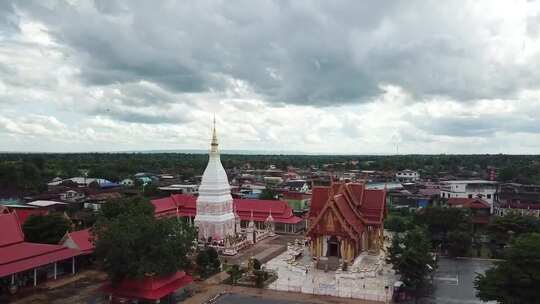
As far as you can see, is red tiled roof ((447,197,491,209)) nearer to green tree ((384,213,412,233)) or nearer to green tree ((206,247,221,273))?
green tree ((384,213,412,233))

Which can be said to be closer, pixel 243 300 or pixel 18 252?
pixel 243 300

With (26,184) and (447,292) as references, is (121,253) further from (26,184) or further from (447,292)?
(26,184)

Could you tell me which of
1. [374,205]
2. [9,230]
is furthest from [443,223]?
[9,230]

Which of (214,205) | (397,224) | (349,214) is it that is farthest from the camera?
(397,224)

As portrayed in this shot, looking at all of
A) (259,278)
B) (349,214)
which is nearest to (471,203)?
(349,214)

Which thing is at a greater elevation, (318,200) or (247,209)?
(318,200)

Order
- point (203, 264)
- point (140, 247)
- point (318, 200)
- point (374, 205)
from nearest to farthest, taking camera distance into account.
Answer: point (140, 247) < point (203, 264) < point (374, 205) < point (318, 200)

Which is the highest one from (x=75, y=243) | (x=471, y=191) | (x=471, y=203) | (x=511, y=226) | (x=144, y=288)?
(x=471, y=191)

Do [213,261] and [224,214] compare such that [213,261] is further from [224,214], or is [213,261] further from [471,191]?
→ [471,191]

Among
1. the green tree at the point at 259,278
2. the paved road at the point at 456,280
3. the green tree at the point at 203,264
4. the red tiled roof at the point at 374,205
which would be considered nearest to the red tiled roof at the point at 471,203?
the red tiled roof at the point at 374,205
